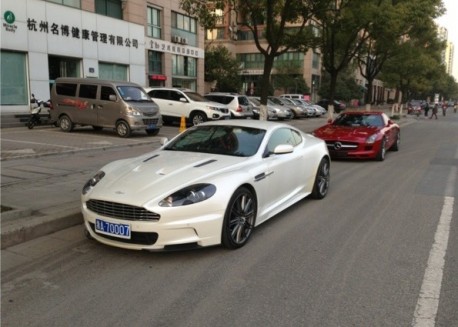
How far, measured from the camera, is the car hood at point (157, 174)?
462cm

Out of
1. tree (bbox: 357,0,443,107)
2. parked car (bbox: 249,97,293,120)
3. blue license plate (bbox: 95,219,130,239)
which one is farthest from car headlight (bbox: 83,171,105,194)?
parked car (bbox: 249,97,293,120)

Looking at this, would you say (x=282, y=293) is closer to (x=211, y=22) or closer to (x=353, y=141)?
(x=353, y=141)

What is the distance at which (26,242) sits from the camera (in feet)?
17.0

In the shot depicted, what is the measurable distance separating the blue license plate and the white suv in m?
15.7

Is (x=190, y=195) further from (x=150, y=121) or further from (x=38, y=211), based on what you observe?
(x=150, y=121)

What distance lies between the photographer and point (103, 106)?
1611cm

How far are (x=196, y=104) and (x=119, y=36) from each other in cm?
966

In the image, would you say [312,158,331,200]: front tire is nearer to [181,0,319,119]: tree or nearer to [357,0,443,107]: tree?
[181,0,319,119]: tree

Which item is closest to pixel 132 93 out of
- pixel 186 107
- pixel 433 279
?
pixel 186 107

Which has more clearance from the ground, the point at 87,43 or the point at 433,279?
the point at 87,43

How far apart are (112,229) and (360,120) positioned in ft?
32.5

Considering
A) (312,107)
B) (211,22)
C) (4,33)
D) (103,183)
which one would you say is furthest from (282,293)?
(312,107)

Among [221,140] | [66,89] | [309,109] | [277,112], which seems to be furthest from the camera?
[309,109]

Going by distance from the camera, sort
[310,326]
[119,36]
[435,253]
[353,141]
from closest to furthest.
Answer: [310,326]
[435,253]
[353,141]
[119,36]
